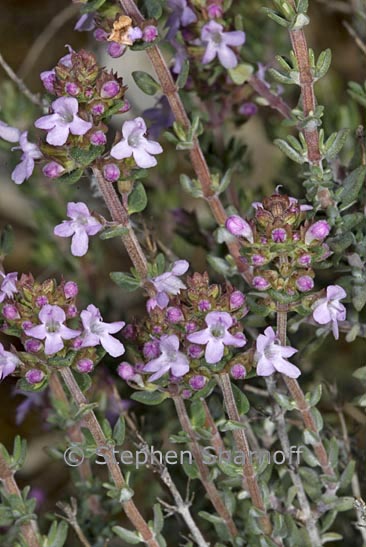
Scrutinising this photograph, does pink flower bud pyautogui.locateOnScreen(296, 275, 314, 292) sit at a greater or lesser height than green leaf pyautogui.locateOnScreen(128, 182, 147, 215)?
greater

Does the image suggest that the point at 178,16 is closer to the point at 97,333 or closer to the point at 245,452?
the point at 97,333

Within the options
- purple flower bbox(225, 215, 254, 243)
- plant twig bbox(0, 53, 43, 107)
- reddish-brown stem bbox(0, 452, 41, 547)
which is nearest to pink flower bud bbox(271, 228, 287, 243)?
purple flower bbox(225, 215, 254, 243)

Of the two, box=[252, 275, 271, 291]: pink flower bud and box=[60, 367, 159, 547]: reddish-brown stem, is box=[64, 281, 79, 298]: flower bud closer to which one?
box=[60, 367, 159, 547]: reddish-brown stem

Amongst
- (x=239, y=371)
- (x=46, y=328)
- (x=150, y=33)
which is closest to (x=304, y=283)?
(x=239, y=371)

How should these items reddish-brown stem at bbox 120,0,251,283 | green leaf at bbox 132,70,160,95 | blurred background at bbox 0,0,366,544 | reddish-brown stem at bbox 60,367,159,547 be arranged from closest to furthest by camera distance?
reddish-brown stem at bbox 60,367,159,547 → reddish-brown stem at bbox 120,0,251,283 → green leaf at bbox 132,70,160,95 → blurred background at bbox 0,0,366,544

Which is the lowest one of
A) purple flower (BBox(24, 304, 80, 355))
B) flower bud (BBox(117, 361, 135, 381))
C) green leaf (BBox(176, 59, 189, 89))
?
flower bud (BBox(117, 361, 135, 381))

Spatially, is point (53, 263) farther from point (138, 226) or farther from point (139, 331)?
point (139, 331)
